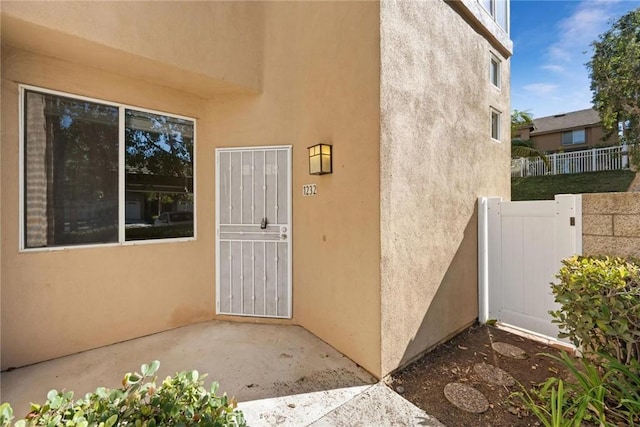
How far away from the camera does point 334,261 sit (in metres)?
3.58

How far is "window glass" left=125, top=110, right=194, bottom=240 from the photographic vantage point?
397cm

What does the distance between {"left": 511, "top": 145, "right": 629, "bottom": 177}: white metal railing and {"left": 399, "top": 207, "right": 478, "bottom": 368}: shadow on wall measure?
12.0 m

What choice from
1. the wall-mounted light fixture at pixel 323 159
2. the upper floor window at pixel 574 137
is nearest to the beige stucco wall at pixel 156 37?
the wall-mounted light fixture at pixel 323 159

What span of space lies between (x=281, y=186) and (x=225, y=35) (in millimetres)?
2249

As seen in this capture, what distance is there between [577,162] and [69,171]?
1902cm

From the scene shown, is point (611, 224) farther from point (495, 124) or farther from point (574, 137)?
point (574, 137)

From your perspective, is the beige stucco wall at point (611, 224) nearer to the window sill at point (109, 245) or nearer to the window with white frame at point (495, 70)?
the window with white frame at point (495, 70)

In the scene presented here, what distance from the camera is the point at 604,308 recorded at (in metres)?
2.18

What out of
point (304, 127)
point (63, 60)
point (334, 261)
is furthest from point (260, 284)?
point (63, 60)

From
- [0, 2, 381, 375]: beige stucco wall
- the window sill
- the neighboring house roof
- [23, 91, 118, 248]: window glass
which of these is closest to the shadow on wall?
[0, 2, 381, 375]: beige stucco wall

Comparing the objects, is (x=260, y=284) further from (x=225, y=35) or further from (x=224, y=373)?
(x=225, y=35)

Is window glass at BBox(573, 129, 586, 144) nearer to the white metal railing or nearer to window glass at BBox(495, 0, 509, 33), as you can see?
the white metal railing

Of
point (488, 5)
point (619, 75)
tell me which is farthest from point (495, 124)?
point (619, 75)

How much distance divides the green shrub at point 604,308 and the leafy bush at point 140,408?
2627 mm
